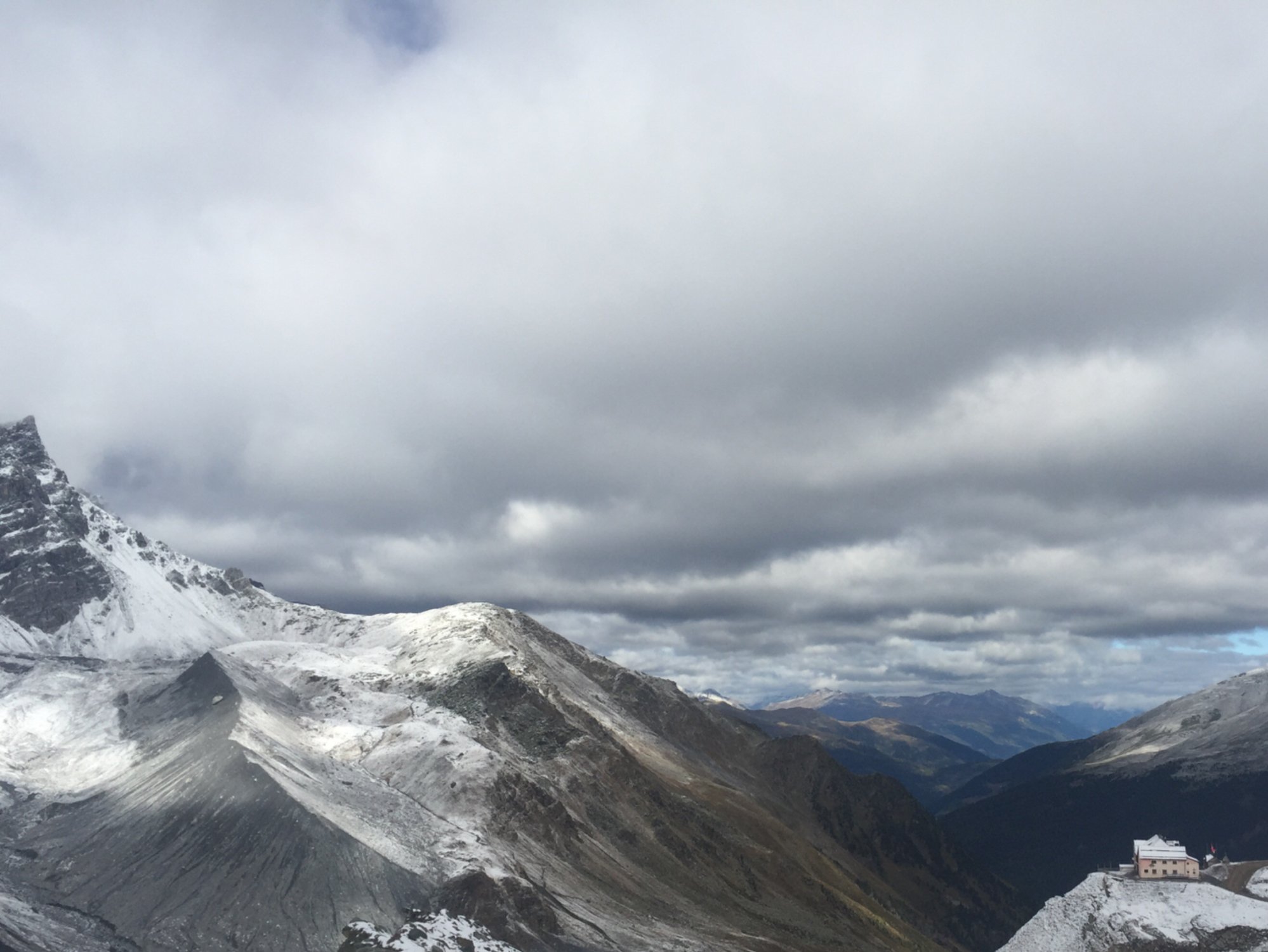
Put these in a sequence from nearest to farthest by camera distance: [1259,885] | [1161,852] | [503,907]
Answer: [1259,885] < [1161,852] < [503,907]

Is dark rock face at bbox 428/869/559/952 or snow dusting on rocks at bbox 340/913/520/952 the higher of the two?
snow dusting on rocks at bbox 340/913/520/952

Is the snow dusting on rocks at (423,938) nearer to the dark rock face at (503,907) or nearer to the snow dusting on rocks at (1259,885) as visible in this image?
the dark rock face at (503,907)

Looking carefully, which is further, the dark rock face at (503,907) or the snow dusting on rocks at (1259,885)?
the dark rock face at (503,907)

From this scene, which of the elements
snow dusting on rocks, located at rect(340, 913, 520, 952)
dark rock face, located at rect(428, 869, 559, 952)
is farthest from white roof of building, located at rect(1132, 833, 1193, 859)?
dark rock face, located at rect(428, 869, 559, 952)

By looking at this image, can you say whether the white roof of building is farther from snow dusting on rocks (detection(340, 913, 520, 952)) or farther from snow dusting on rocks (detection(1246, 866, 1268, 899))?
snow dusting on rocks (detection(340, 913, 520, 952))

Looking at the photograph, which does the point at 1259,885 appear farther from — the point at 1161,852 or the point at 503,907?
the point at 503,907

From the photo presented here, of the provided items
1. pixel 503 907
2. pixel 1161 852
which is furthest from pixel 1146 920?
pixel 503 907

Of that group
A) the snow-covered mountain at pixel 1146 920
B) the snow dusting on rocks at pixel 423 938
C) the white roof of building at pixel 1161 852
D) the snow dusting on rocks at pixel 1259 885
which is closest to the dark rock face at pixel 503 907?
the snow dusting on rocks at pixel 423 938

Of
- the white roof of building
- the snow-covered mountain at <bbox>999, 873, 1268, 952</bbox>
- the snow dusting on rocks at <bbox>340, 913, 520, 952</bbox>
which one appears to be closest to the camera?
the snow dusting on rocks at <bbox>340, 913, 520, 952</bbox>

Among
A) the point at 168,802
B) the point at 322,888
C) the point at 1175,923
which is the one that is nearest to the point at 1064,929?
the point at 1175,923

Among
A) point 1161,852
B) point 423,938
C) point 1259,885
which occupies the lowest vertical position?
point 423,938
